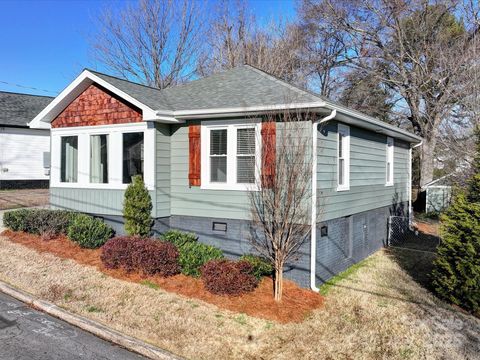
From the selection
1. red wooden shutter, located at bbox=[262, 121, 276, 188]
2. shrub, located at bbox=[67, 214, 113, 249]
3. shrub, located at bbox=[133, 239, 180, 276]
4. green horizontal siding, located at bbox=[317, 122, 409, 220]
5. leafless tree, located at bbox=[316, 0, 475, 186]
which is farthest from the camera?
leafless tree, located at bbox=[316, 0, 475, 186]

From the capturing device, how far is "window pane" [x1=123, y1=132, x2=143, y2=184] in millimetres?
9445

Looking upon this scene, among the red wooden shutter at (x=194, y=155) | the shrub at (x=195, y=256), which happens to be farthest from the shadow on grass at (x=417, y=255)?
the red wooden shutter at (x=194, y=155)

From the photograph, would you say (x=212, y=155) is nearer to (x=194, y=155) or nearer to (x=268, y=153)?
(x=194, y=155)

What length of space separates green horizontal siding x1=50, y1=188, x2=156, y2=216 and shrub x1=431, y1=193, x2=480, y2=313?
19.9 feet

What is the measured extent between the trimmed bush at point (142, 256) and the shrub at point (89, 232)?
1.20 metres

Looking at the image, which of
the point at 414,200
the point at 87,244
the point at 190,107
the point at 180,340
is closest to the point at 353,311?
the point at 180,340

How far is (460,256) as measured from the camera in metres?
7.04

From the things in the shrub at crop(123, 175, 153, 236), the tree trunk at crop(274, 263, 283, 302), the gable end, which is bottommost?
the tree trunk at crop(274, 263, 283, 302)

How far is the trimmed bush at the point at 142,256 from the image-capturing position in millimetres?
7664

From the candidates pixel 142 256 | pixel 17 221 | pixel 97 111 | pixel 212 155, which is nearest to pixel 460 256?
pixel 212 155

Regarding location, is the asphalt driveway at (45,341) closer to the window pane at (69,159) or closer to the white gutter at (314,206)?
the white gutter at (314,206)

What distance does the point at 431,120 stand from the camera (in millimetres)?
18516

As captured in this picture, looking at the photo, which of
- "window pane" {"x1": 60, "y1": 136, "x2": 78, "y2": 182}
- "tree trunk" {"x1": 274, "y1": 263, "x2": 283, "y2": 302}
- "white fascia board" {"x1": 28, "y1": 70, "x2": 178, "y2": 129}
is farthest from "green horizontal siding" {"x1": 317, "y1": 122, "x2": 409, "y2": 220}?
"window pane" {"x1": 60, "y1": 136, "x2": 78, "y2": 182}

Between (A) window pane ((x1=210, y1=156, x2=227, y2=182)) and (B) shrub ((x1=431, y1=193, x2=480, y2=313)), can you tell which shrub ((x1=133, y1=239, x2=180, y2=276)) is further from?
(B) shrub ((x1=431, y1=193, x2=480, y2=313))
